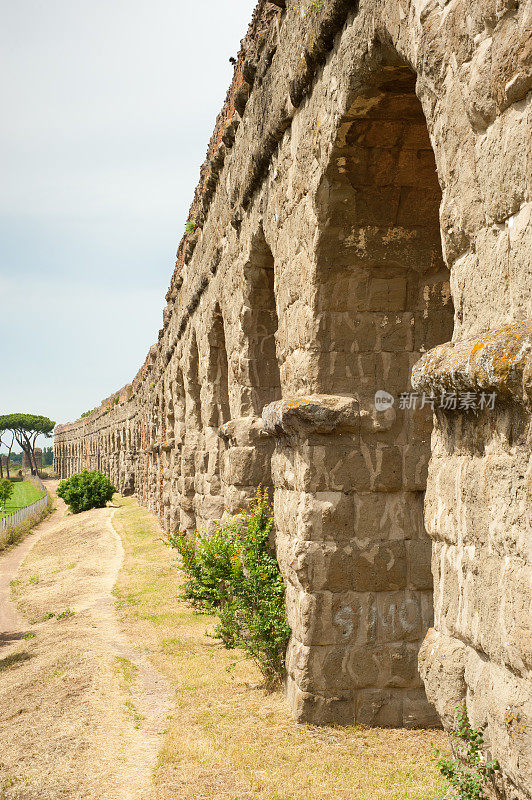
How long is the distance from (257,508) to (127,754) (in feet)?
7.16

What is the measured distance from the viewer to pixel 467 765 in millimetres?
2387

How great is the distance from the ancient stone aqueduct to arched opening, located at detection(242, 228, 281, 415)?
2 cm

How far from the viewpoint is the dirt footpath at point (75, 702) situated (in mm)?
4582

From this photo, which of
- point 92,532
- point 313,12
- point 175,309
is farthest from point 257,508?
point 92,532

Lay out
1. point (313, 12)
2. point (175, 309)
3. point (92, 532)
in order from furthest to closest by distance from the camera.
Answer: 1. point (92, 532)
2. point (175, 309)
3. point (313, 12)

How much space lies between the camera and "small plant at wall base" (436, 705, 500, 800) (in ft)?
7.54

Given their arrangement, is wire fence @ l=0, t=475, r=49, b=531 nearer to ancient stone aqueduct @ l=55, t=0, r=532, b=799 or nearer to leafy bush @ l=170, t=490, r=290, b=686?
ancient stone aqueduct @ l=55, t=0, r=532, b=799

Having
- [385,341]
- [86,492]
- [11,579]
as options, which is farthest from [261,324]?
[86,492]

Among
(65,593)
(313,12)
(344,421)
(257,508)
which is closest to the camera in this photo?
(313,12)

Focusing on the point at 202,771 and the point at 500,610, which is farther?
the point at 202,771

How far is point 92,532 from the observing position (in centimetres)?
1916

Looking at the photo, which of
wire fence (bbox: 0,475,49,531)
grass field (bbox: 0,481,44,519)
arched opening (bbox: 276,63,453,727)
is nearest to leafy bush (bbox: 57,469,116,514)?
wire fence (bbox: 0,475,49,531)

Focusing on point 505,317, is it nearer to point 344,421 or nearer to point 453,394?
point 453,394

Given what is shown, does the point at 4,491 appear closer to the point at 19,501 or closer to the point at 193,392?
the point at 193,392
